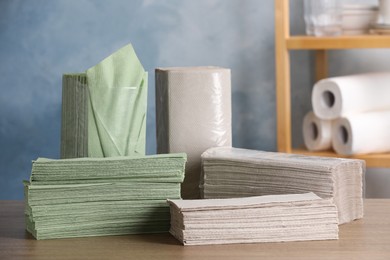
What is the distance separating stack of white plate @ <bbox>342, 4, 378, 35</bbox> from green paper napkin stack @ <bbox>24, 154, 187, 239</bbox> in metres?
1.67

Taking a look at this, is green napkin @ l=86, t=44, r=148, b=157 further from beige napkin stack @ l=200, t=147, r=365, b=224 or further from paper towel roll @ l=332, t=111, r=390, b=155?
paper towel roll @ l=332, t=111, r=390, b=155

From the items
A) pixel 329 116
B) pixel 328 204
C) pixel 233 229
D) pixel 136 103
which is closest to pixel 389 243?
pixel 328 204

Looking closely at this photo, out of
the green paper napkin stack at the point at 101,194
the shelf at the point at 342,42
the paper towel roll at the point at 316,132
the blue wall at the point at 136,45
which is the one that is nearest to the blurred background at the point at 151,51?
the blue wall at the point at 136,45

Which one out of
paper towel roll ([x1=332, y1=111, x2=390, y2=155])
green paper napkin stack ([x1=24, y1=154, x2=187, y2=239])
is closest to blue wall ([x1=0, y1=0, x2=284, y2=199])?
paper towel roll ([x1=332, y1=111, x2=390, y2=155])

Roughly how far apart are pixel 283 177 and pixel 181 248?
24 cm

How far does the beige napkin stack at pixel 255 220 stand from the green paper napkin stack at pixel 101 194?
72 millimetres

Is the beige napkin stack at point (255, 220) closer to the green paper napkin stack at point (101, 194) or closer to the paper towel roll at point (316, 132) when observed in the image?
the green paper napkin stack at point (101, 194)

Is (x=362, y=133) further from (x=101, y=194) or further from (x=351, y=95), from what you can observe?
(x=101, y=194)

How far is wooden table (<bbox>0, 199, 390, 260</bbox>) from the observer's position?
47.8 inches

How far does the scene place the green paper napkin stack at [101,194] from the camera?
1329mm

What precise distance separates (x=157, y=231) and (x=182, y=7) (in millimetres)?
1875

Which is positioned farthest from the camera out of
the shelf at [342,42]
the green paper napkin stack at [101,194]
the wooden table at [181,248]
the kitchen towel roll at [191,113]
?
the shelf at [342,42]

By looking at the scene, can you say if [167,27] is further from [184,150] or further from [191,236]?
[191,236]

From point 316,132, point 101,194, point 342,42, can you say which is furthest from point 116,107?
point 316,132
